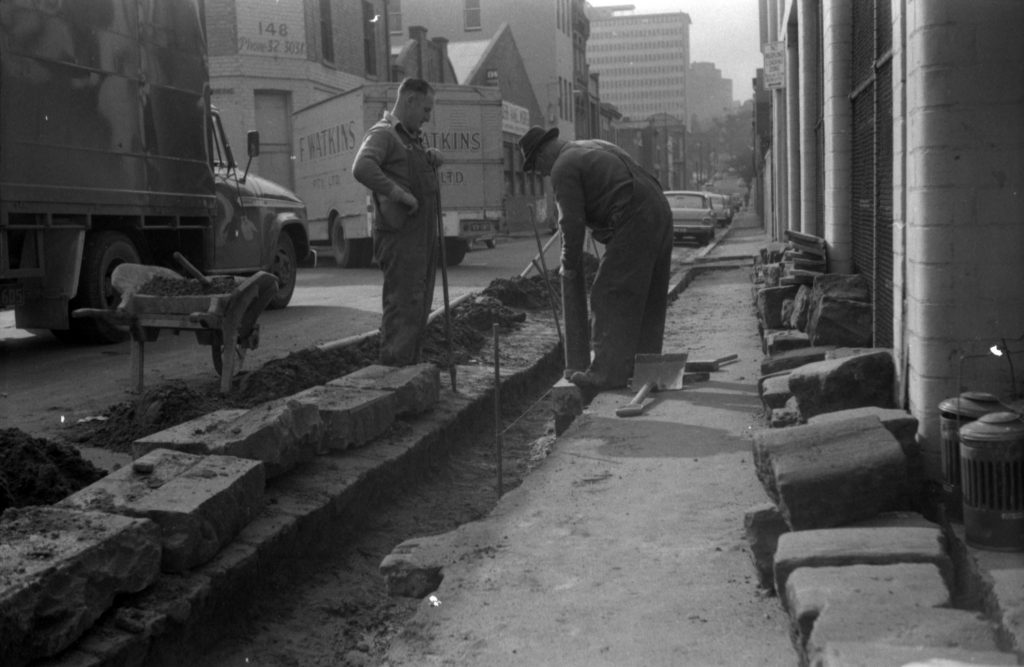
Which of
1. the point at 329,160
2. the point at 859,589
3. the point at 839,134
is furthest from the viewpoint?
the point at 329,160

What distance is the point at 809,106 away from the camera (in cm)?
1195

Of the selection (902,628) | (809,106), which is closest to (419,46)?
(809,106)

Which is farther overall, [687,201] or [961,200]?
[687,201]

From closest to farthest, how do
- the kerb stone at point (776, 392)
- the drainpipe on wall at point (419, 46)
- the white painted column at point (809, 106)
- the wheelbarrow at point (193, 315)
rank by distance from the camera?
the kerb stone at point (776, 392)
the wheelbarrow at point (193, 315)
the white painted column at point (809, 106)
the drainpipe on wall at point (419, 46)

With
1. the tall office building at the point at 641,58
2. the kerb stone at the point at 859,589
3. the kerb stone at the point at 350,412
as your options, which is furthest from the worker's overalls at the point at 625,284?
the tall office building at the point at 641,58

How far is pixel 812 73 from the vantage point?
1174cm

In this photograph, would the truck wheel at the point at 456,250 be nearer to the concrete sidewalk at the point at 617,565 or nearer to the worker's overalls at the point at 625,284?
the worker's overalls at the point at 625,284

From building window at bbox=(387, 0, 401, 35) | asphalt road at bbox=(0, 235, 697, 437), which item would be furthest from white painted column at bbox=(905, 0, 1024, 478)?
building window at bbox=(387, 0, 401, 35)

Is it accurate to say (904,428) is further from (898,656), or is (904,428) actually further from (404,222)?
(404,222)

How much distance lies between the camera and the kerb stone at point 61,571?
3.52 meters

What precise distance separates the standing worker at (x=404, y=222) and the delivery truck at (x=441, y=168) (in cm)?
1521

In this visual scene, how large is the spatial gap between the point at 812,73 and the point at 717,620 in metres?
8.87

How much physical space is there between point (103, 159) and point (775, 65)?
9.55 metres

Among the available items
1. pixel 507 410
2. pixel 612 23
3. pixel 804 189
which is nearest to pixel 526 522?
pixel 507 410
